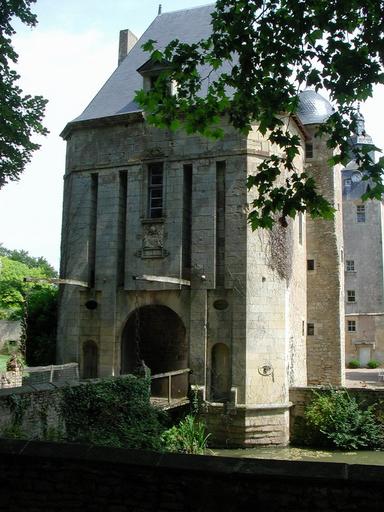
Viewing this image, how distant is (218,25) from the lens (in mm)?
7668

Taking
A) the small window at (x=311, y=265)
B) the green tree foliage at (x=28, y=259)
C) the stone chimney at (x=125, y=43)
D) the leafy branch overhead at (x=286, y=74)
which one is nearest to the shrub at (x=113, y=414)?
the leafy branch overhead at (x=286, y=74)

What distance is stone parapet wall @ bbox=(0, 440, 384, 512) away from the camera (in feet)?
12.9

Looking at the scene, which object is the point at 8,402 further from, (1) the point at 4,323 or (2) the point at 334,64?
(1) the point at 4,323

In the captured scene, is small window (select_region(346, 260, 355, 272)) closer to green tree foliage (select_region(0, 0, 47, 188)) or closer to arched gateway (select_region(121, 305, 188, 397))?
arched gateway (select_region(121, 305, 188, 397))

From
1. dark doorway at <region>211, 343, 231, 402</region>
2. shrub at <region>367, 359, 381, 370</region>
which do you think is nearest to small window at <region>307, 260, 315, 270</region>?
dark doorway at <region>211, 343, 231, 402</region>

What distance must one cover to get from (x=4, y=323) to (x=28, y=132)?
2186 cm

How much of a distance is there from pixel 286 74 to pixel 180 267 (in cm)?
1028

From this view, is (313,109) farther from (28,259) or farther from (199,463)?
(28,259)

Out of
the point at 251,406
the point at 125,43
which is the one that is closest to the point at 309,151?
the point at 125,43

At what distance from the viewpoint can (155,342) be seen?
19.4 m

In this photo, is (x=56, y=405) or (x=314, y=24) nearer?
(x=314, y=24)

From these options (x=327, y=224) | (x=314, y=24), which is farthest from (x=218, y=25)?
(x=327, y=224)

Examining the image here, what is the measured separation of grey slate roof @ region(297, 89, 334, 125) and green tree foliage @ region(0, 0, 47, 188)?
1084 cm

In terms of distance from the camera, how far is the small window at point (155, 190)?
714 inches
